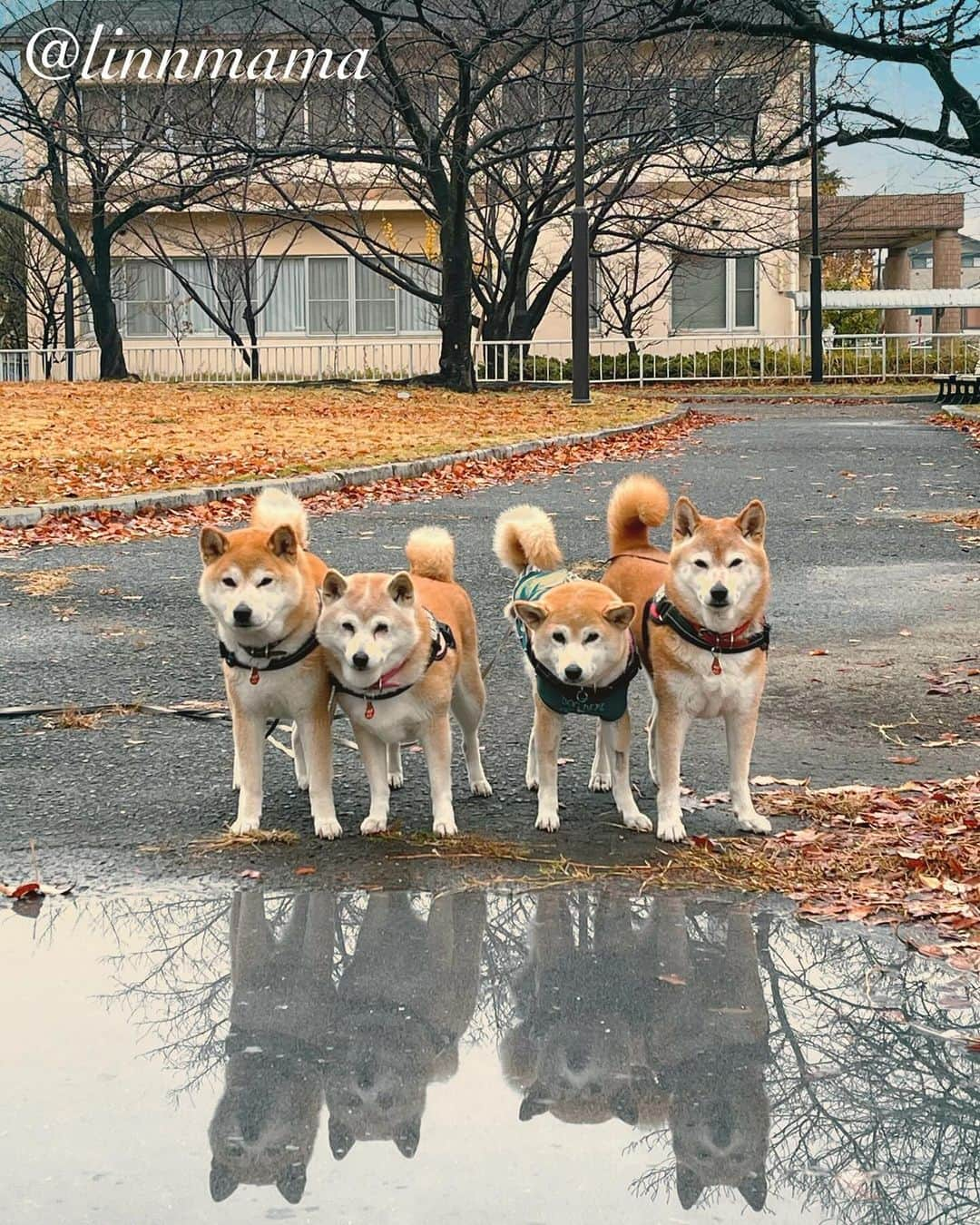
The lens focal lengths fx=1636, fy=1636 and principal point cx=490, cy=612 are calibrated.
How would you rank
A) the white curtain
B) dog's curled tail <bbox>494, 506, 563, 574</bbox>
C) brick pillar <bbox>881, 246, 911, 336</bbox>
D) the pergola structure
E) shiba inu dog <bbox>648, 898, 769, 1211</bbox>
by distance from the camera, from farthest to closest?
brick pillar <bbox>881, 246, 911, 336</bbox>
the white curtain
the pergola structure
dog's curled tail <bbox>494, 506, 563, 574</bbox>
shiba inu dog <bbox>648, 898, 769, 1211</bbox>

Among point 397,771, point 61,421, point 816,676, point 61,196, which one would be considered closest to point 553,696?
point 397,771

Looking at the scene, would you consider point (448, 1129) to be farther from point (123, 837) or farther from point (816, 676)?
point (816, 676)

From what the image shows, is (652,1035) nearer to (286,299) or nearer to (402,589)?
(402,589)

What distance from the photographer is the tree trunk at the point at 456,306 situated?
2988 cm

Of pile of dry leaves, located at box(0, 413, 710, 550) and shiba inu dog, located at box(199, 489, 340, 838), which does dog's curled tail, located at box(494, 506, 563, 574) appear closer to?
shiba inu dog, located at box(199, 489, 340, 838)

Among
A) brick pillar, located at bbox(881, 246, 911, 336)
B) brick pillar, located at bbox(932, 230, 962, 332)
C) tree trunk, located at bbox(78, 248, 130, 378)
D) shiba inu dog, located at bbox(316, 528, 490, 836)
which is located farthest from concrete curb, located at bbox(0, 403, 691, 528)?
brick pillar, located at bbox(881, 246, 911, 336)

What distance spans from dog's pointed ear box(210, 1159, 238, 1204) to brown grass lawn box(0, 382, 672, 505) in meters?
10.6

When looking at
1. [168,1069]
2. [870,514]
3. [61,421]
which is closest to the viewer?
[168,1069]

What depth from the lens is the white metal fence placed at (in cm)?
3703

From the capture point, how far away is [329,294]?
46.7 m

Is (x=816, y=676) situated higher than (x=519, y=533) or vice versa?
(x=519, y=533)

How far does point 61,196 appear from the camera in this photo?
115ft

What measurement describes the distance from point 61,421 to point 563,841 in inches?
656

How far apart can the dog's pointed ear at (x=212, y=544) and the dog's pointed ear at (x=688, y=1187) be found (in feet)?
8.38
